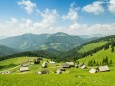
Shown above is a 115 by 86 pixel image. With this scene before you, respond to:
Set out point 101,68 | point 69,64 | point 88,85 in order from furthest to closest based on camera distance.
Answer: point 69,64
point 101,68
point 88,85

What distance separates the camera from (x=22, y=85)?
29.6m

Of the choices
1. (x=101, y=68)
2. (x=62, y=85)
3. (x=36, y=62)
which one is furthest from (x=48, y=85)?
(x=36, y=62)

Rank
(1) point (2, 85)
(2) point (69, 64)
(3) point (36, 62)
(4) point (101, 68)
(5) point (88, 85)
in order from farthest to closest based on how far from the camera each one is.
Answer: (3) point (36, 62), (2) point (69, 64), (4) point (101, 68), (5) point (88, 85), (1) point (2, 85)

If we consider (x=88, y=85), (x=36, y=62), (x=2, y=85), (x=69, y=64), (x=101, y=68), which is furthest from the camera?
(x=36, y=62)

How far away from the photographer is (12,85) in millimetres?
29219

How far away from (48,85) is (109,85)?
977 centimetres

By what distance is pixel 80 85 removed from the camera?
100 ft

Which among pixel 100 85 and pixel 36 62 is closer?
pixel 100 85

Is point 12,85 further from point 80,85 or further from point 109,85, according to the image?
point 109,85

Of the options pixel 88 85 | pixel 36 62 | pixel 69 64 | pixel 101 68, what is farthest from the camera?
pixel 36 62

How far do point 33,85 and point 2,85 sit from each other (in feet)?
15.0

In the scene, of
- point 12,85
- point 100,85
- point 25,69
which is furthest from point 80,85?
point 25,69

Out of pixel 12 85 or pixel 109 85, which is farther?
pixel 109 85

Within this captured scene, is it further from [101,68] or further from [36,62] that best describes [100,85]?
[36,62]
